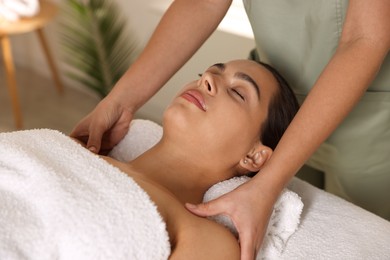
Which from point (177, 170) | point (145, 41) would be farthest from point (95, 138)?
point (145, 41)

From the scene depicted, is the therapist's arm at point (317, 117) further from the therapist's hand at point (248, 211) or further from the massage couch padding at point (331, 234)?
the massage couch padding at point (331, 234)

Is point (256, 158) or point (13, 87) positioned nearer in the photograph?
point (256, 158)

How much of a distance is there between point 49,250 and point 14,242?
0.20 feet

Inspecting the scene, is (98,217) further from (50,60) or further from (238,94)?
(50,60)

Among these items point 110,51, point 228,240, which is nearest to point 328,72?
point 228,240

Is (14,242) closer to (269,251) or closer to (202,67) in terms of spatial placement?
(269,251)

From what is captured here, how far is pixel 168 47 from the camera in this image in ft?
5.36

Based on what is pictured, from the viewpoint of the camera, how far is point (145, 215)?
1.18 m

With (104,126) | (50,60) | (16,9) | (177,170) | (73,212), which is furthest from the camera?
(50,60)

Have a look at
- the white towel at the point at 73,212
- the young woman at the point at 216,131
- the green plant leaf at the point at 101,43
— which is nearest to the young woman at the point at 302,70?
the young woman at the point at 216,131

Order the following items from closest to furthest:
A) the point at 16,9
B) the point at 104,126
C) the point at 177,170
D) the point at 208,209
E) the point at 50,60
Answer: the point at 208,209 < the point at 177,170 < the point at 104,126 < the point at 16,9 < the point at 50,60

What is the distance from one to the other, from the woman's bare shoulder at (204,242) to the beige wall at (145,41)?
4.65 feet

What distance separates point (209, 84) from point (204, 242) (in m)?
→ 0.40

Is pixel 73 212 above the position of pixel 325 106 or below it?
below
